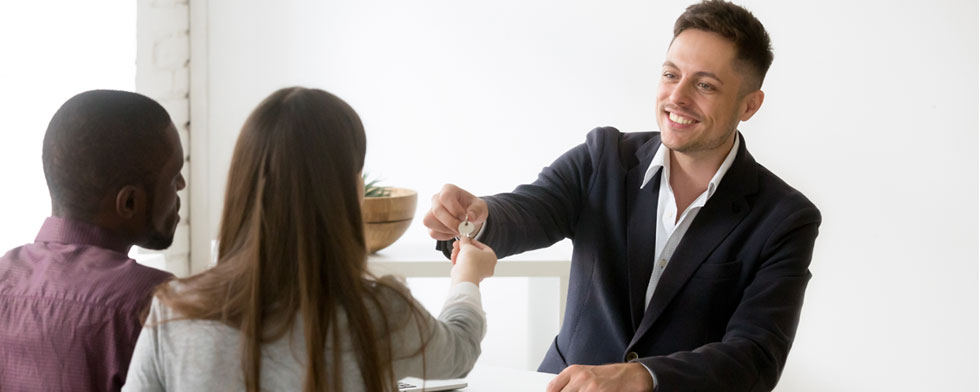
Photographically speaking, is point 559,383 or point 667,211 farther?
point 667,211

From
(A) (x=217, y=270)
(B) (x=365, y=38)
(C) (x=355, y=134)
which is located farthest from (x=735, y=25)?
(B) (x=365, y=38)

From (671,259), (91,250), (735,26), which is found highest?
(735,26)

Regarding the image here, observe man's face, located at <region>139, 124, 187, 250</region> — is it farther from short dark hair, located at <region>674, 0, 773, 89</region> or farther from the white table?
short dark hair, located at <region>674, 0, 773, 89</region>

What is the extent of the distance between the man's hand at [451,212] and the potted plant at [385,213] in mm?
891

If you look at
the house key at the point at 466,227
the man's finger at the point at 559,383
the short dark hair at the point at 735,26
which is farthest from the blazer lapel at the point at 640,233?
the man's finger at the point at 559,383

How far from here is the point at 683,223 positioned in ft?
6.69

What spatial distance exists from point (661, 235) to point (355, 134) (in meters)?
0.95

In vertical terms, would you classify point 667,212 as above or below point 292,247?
below

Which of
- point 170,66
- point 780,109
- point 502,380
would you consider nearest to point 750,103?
point 502,380

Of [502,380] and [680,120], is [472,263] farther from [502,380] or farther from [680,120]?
A: [680,120]

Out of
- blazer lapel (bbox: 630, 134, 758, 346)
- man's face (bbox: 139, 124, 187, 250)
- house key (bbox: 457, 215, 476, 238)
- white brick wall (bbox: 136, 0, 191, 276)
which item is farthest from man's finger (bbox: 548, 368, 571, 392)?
white brick wall (bbox: 136, 0, 191, 276)

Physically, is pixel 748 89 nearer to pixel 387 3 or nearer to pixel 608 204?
pixel 608 204

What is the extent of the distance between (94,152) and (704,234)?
1.11 meters

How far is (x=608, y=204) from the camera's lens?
6.97 ft
